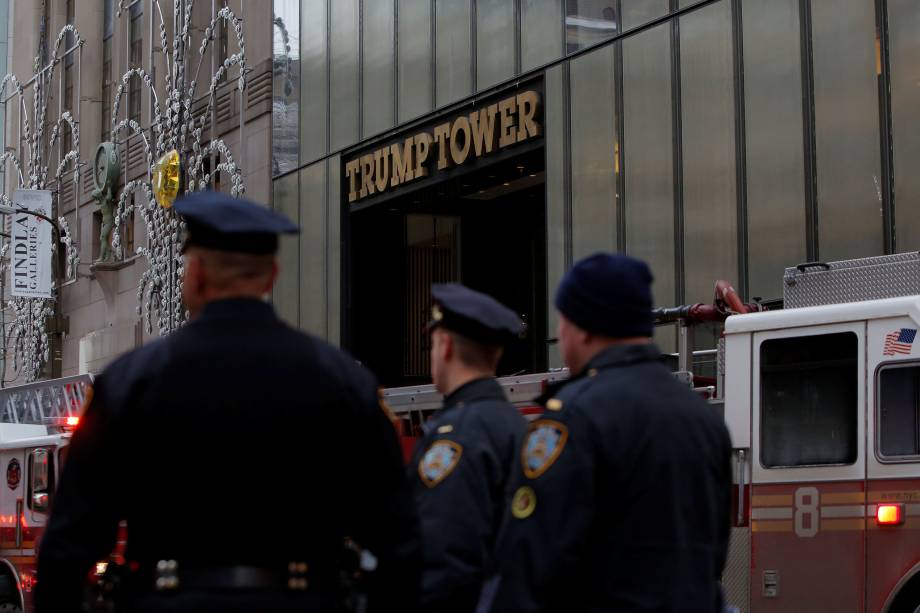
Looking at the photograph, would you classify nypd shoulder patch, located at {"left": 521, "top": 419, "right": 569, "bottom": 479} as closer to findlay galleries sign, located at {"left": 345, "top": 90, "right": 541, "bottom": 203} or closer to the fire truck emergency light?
the fire truck emergency light

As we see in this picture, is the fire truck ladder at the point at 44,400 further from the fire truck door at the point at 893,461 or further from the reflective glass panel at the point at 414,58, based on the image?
the reflective glass panel at the point at 414,58

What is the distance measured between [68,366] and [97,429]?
124 feet

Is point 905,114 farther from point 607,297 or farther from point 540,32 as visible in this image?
point 607,297

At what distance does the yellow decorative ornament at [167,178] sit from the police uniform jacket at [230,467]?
29.7 metres

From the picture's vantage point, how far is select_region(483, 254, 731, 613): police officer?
154 inches

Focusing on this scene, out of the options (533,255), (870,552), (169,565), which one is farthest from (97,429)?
(533,255)

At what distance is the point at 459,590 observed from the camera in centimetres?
464

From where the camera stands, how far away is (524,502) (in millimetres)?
3996

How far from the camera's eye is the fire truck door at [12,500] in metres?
15.1

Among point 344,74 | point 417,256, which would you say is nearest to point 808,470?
point 417,256

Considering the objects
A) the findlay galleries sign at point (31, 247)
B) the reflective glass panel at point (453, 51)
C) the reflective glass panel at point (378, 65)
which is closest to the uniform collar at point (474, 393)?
the reflective glass panel at point (453, 51)

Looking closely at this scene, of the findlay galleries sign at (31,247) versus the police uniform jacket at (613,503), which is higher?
the findlay galleries sign at (31,247)

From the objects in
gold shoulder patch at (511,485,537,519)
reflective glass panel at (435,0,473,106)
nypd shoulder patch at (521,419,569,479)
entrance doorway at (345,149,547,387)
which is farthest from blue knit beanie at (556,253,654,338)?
entrance doorway at (345,149,547,387)

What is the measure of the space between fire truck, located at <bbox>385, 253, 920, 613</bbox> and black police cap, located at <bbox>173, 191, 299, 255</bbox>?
282 inches
